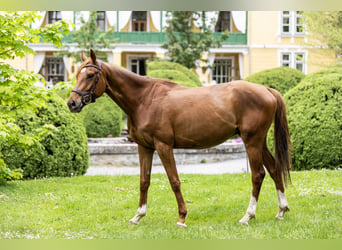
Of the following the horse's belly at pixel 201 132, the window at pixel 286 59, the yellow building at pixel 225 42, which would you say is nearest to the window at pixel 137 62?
the yellow building at pixel 225 42

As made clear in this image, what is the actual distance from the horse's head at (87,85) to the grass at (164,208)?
1.59 metres

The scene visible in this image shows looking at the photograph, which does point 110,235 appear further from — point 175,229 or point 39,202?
point 39,202

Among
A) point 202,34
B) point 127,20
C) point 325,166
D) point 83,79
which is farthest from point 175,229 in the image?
point 127,20

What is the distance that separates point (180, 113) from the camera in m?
5.57

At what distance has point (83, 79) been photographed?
5426 millimetres

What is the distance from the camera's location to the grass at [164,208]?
527cm

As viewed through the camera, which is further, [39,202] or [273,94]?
[39,202]

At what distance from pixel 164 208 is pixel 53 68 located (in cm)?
2789

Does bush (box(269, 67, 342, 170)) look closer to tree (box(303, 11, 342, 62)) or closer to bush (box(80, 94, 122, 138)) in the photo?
bush (box(80, 94, 122, 138))

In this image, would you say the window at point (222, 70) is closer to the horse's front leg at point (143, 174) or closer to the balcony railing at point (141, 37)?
the balcony railing at point (141, 37)

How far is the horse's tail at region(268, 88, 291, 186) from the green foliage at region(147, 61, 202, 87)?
10316 millimetres

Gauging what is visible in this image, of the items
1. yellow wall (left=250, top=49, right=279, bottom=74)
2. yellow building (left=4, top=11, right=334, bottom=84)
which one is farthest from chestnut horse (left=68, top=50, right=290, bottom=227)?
yellow wall (left=250, top=49, right=279, bottom=74)

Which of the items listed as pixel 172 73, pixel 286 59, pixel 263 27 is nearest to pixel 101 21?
pixel 263 27

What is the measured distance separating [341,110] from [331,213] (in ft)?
12.8
